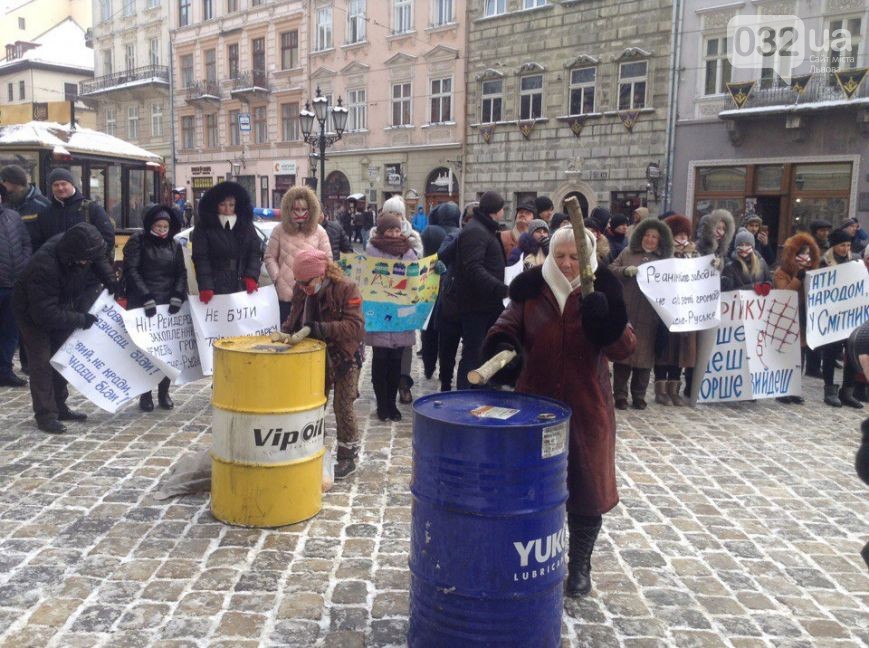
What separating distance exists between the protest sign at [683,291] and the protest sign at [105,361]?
4.58 metres

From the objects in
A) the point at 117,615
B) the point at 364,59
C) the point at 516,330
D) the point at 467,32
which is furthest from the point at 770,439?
the point at 364,59

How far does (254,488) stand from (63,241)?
2853 millimetres

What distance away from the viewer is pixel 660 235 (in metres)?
7.18

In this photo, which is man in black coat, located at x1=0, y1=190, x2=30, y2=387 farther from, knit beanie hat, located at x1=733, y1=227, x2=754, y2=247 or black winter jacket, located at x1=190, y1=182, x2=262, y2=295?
knit beanie hat, located at x1=733, y1=227, x2=754, y2=247

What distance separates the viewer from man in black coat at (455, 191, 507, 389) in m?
5.96

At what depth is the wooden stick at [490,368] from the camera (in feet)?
9.80

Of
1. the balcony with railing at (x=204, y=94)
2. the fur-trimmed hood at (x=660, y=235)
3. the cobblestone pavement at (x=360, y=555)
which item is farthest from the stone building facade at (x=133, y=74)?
the cobblestone pavement at (x=360, y=555)

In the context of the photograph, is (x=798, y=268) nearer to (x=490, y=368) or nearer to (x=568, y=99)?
(x=490, y=368)

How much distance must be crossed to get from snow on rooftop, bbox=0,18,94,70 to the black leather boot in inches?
2305

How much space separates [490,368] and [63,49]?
62.5 meters

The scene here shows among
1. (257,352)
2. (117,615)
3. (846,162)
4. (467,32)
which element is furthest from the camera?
(467,32)

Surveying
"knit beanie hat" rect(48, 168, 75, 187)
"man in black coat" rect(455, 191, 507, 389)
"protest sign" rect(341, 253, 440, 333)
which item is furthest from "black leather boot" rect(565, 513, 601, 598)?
"knit beanie hat" rect(48, 168, 75, 187)

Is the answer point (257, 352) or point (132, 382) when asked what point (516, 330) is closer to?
point (257, 352)

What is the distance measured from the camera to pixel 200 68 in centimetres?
3925
